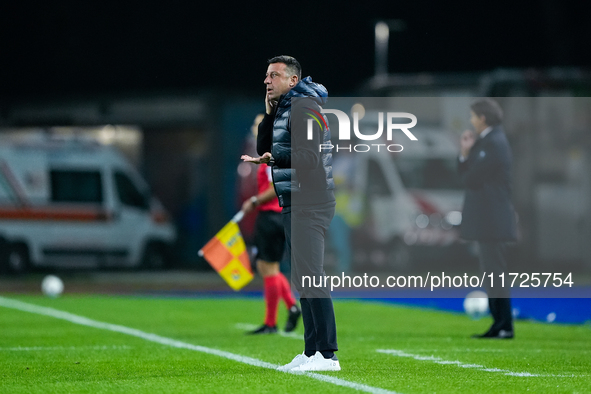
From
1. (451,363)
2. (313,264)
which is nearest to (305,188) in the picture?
(313,264)

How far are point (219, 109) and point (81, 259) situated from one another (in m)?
4.30

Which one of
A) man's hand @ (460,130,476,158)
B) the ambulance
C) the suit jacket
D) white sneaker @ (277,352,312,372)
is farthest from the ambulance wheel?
white sneaker @ (277,352,312,372)

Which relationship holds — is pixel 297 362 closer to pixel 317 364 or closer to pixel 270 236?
pixel 317 364

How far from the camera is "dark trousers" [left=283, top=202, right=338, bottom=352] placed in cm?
732

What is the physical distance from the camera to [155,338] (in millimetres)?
10273

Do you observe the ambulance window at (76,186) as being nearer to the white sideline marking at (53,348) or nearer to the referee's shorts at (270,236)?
the referee's shorts at (270,236)

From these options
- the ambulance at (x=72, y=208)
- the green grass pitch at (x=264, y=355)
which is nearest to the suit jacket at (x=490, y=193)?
the green grass pitch at (x=264, y=355)

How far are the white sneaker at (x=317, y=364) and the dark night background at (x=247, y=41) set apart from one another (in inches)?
670

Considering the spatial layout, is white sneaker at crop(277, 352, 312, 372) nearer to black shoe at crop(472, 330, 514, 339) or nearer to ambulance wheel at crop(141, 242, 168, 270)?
black shoe at crop(472, 330, 514, 339)

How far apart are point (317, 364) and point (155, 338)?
322cm

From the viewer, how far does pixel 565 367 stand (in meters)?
7.99

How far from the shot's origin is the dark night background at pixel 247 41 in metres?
27.9

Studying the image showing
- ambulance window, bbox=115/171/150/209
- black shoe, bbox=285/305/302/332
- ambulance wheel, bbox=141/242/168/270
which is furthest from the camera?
ambulance wheel, bbox=141/242/168/270

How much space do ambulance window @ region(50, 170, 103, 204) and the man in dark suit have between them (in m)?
12.7
